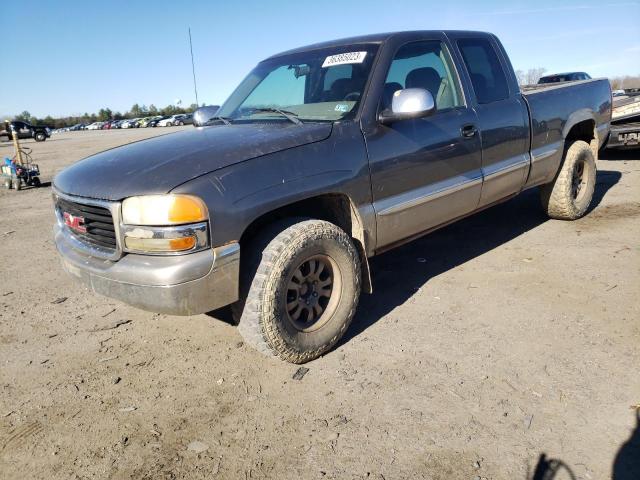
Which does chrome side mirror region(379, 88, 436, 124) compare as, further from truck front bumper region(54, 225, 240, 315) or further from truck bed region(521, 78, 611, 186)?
truck bed region(521, 78, 611, 186)

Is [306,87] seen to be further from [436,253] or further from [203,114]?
[436,253]

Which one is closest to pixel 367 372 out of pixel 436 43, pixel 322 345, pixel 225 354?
pixel 322 345

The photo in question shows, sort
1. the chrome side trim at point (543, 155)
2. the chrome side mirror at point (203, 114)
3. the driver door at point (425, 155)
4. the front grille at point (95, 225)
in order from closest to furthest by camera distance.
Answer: the front grille at point (95, 225)
the driver door at point (425, 155)
the chrome side mirror at point (203, 114)
the chrome side trim at point (543, 155)

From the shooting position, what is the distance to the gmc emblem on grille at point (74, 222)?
2.78 metres

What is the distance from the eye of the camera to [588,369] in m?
2.63

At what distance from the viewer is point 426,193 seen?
341cm

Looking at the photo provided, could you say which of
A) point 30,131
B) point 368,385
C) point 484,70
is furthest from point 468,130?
point 30,131

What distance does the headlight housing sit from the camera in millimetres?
2342

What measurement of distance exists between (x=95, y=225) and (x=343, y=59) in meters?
2.00

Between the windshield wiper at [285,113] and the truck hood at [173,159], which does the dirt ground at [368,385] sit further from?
the windshield wiper at [285,113]

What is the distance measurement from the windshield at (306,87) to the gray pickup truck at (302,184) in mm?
13

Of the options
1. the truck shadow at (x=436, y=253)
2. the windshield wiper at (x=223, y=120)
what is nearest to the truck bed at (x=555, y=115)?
the truck shadow at (x=436, y=253)

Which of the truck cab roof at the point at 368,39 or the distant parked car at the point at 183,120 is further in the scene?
the distant parked car at the point at 183,120

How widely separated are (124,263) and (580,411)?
7.83 ft
